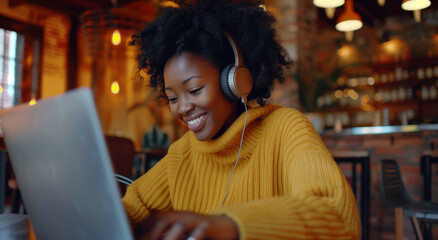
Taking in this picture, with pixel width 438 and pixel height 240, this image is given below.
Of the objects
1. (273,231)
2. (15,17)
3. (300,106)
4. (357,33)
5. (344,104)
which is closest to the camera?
(273,231)

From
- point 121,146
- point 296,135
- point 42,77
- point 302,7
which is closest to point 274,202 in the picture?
point 296,135

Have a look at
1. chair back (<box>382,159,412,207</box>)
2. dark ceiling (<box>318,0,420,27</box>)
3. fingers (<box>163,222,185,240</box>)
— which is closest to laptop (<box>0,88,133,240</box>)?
fingers (<box>163,222,185,240</box>)

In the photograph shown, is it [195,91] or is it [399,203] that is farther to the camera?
[399,203]

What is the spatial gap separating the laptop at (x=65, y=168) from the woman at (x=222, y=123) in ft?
0.51

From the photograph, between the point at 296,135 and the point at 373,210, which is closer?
the point at 296,135

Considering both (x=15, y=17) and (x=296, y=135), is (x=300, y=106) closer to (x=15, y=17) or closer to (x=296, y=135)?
(x=296, y=135)

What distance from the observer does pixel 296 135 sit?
2.63ft

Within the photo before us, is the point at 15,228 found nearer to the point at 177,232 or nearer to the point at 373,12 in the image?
the point at 177,232

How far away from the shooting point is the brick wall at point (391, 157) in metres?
3.40

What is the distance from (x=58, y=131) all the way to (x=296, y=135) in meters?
0.46

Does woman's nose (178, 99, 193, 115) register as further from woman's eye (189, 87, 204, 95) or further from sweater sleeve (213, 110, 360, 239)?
sweater sleeve (213, 110, 360, 239)

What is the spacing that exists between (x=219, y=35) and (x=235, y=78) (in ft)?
0.32

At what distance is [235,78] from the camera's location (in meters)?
0.86

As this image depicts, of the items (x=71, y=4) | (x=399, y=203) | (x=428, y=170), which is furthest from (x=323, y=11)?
(x=399, y=203)
